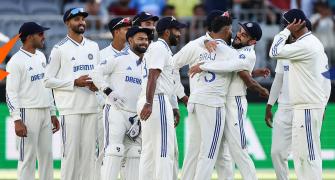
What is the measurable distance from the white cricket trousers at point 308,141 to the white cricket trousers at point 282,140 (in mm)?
1235

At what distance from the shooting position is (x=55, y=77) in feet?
50.7

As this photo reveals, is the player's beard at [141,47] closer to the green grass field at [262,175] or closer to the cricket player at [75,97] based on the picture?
the cricket player at [75,97]

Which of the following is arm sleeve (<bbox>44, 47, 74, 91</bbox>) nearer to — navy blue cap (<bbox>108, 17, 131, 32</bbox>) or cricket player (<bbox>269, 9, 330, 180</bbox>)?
navy blue cap (<bbox>108, 17, 131, 32</bbox>)

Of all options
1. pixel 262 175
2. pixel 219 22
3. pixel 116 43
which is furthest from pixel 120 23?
pixel 262 175

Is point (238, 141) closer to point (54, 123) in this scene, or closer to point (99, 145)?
point (99, 145)

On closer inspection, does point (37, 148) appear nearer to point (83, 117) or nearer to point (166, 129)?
point (83, 117)

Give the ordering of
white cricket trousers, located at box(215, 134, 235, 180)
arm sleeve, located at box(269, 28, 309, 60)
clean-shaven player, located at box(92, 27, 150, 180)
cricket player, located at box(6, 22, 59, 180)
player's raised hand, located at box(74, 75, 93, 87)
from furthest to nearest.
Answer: cricket player, located at box(6, 22, 59, 180)
white cricket trousers, located at box(215, 134, 235, 180)
player's raised hand, located at box(74, 75, 93, 87)
clean-shaven player, located at box(92, 27, 150, 180)
arm sleeve, located at box(269, 28, 309, 60)

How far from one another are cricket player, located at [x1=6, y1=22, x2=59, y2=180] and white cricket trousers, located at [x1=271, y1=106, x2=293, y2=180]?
2991 mm

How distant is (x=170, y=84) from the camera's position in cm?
1458

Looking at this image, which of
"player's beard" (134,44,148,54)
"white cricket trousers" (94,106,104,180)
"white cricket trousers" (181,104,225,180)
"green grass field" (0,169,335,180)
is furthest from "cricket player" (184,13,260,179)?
"green grass field" (0,169,335,180)

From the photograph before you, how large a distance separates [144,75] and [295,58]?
1.84 meters

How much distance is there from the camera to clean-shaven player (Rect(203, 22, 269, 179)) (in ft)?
48.8

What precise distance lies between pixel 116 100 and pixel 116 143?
0.54m

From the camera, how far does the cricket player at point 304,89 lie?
14555 millimetres
